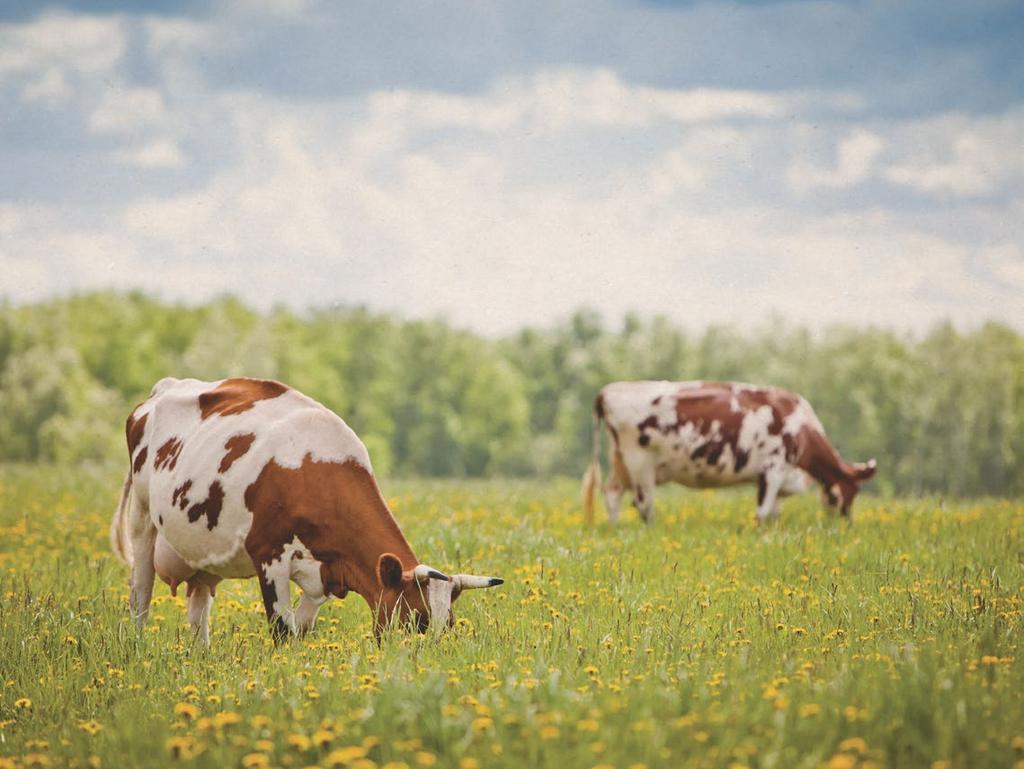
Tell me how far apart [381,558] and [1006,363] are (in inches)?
2659

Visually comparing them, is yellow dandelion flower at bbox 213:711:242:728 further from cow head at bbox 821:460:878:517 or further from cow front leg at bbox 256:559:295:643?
cow head at bbox 821:460:878:517

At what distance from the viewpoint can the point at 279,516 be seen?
7.07 meters

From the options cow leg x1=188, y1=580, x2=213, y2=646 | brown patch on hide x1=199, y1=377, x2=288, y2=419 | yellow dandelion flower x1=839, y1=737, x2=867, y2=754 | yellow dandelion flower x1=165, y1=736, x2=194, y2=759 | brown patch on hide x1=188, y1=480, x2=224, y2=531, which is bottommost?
cow leg x1=188, y1=580, x2=213, y2=646

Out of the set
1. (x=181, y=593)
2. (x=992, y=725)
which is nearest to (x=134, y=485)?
(x=181, y=593)

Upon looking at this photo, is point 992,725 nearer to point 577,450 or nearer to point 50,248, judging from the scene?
point 50,248

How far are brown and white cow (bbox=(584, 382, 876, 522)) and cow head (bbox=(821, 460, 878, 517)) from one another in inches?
1.3

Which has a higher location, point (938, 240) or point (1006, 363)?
point (938, 240)

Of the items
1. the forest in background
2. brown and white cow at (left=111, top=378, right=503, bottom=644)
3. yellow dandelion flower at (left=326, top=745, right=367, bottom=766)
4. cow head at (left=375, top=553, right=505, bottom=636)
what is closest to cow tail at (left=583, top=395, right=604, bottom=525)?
brown and white cow at (left=111, top=378, right=503, bottom=644)

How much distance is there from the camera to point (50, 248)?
52.2m

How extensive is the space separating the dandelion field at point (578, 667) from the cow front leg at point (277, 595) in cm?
25

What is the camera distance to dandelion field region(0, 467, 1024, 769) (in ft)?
14.2

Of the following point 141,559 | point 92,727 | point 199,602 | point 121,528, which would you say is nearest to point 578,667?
point 92,727

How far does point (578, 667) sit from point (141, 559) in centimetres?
463

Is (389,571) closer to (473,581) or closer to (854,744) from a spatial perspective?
(473,581)
